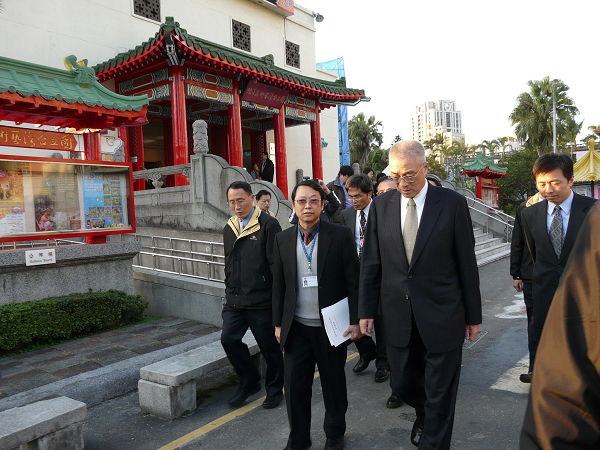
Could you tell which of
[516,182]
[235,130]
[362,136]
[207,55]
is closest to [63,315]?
[207,55]

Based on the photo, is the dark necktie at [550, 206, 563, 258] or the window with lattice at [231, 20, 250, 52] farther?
the window with lattice at [231, 20, 250, 52]

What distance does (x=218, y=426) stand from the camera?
3.88 metres

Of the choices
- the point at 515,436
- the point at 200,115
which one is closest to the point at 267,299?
the point at 515,436

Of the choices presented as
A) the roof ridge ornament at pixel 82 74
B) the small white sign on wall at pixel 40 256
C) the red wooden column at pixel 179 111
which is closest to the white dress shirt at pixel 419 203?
the small white sign on wall at pixel 40 256

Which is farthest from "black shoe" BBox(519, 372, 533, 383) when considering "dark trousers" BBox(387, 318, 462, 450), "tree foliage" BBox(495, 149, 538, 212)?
"tree foliage" BBox(495, 149, 538, 212)

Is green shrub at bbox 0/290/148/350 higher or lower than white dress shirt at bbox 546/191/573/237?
lower

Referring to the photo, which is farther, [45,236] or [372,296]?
[45,236]

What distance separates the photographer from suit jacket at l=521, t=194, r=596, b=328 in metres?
3.79

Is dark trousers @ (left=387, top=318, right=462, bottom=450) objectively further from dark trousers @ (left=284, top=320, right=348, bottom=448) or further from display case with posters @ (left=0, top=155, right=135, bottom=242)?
display case with posters @ (left=0, top=155, right=135, bottom=242)

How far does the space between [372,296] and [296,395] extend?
893 millimetres

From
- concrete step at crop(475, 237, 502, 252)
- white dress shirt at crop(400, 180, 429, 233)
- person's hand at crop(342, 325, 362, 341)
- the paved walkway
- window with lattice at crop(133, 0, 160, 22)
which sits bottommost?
the paved walkway

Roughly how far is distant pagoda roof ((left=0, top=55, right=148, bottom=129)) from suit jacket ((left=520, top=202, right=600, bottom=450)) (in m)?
7.60

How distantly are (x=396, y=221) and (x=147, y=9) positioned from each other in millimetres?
14407

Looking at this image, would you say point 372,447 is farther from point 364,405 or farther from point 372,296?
point 372,296
